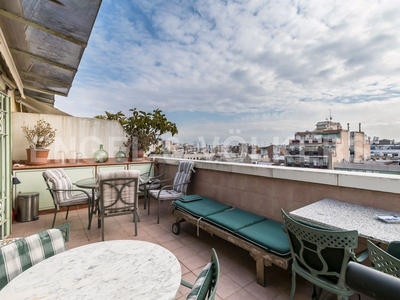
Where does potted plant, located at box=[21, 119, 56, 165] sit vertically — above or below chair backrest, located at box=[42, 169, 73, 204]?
above

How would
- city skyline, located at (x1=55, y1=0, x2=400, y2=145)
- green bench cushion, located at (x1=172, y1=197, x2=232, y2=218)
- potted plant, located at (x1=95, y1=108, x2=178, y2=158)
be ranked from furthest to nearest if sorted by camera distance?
potted plant, located at (x1=95, y1=108, x2=178, y2=158), city skyline, located at (x1=55, y1=0, x2=400, y2=145), green bench cushion, located at (x1=172, y1=197, x2=232, y2=218)

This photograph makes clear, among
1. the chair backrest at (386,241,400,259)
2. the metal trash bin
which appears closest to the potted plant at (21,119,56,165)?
the metal trash bin

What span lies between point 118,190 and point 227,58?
7.55 meters

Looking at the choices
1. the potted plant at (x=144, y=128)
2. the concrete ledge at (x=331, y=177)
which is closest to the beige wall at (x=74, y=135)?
the potted plant at (x=144, y=128)

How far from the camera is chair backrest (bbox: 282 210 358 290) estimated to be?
1307 mm

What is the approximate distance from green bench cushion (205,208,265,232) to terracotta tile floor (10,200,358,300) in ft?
1.40

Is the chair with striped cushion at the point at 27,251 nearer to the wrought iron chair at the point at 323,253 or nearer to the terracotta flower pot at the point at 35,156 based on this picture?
the wrought iron chair at the point at 323,253

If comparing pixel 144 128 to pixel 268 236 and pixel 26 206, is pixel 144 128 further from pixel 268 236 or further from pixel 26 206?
pixel 268 236

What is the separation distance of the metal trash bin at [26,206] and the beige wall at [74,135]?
1151 mm

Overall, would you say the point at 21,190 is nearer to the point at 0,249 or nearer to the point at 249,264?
the point at 0,249

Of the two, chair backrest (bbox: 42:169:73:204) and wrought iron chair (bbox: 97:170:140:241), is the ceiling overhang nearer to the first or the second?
chair backrest (bbox: 42:169:73:204)

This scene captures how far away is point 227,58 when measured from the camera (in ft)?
28.1

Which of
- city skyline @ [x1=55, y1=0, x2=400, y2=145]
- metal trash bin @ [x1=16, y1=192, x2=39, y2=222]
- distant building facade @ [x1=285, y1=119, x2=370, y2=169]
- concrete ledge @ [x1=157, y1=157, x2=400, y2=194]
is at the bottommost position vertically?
metal trash bin @ [x1=16, y1=192, x2=39, y2=222]

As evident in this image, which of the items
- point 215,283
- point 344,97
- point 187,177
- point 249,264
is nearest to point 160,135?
point 187,177
